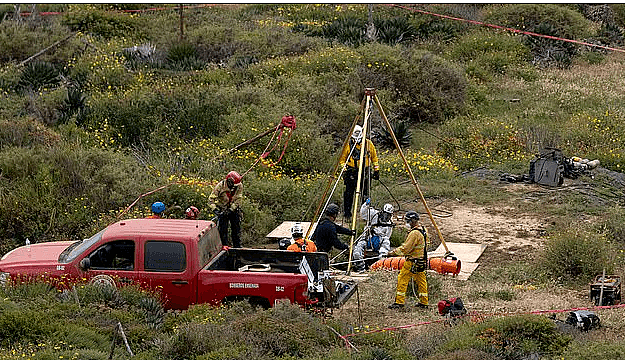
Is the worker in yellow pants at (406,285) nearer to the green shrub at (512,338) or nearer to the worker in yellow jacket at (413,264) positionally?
the worker in yellow jacket at (413,264)

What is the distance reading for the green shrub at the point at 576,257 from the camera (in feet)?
48.2

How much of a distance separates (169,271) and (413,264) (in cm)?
336

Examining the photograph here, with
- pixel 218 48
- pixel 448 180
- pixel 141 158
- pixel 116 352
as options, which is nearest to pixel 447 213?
pixel 448 180

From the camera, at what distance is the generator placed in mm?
13164

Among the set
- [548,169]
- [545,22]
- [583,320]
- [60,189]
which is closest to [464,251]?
[583,320]

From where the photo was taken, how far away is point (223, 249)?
13156 mm

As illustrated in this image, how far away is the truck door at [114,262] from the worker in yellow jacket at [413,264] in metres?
3.59

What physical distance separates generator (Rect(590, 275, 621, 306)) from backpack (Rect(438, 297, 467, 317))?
220 centimetres

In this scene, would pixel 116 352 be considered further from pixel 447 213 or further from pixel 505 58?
pixel 505 58

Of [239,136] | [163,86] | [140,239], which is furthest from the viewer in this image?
[163,86]

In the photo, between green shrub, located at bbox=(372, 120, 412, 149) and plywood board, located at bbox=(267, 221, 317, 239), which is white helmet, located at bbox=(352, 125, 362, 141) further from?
green shrub, located at bbox=(372, 120, 412, 149)

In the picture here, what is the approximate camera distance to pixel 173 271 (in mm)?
12109

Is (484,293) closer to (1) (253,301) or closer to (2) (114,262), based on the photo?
(1) (253,301)

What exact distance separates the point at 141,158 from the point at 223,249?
7716mm
